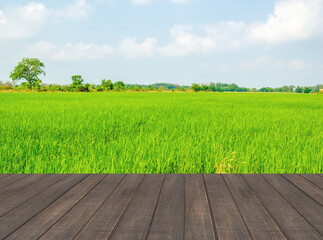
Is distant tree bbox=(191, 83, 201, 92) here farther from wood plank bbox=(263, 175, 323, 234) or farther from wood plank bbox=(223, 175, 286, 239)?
wood plank bbox=(223, 175, 286, 239)

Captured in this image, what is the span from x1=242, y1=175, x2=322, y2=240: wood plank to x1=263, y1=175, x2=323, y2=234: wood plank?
1.8 inches

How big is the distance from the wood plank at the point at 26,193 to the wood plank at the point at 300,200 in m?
2.19

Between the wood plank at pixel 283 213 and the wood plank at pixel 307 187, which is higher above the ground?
the wood plank at pixel 283 213

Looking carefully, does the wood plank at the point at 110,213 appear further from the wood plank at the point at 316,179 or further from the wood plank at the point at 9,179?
the wood plank at the point at 316,179

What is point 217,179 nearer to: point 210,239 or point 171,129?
point 210,239

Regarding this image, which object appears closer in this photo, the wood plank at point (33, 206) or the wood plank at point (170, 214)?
the wood plank at point (170, 214)

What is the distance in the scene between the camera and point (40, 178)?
2.66m

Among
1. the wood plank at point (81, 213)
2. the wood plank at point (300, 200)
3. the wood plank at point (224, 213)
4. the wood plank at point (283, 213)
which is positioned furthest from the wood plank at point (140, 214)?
the wood plank at point (300, 200)

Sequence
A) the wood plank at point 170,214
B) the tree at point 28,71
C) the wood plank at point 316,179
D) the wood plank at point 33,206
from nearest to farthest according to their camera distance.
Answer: the wood plank at point 170,214 → the wood plank at point 33,206 → the wood plank at point 316,179 → the tree at point 28,71

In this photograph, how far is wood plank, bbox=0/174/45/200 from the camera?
225 centimetres

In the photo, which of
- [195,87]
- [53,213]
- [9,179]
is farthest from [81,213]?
[195,87]

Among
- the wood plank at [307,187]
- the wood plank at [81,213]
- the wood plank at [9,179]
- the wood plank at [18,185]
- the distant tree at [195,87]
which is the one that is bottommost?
the wood plank at [9,179]

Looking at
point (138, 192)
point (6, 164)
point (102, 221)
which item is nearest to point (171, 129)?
point (6, 164)

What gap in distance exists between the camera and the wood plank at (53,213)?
1538 mm
